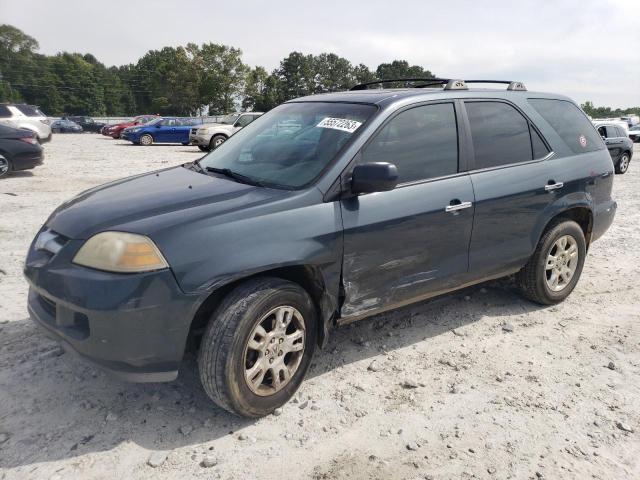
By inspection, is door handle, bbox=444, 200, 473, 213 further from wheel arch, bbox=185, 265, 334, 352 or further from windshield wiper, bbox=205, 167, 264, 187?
windshield wiper, bbox=205, 167, 264, 187

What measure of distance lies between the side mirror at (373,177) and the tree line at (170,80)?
61.3 meters

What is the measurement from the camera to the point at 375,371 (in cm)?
338

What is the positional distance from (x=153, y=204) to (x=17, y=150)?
1015cm

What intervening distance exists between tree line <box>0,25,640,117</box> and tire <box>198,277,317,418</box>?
61.5 m

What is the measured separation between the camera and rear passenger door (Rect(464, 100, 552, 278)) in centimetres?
370

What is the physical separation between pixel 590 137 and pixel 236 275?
3.69m

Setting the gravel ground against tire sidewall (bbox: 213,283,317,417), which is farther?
tire sidewall (bbox: 213,283,317,417)

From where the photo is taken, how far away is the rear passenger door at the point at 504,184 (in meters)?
3.70

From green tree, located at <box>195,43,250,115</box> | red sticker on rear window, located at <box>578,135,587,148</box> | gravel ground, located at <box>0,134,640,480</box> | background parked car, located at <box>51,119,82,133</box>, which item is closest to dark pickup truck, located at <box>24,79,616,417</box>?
red sticker on rear window, located at <box>578,135,587,148</box>

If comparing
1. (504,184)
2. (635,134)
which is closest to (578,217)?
(504,184)

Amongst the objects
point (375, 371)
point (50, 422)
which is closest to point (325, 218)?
point (375, 371)

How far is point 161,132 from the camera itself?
25469mm

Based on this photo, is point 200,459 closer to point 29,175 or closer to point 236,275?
point 236,275

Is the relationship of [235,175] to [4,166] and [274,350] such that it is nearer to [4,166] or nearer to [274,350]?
[274,350]
